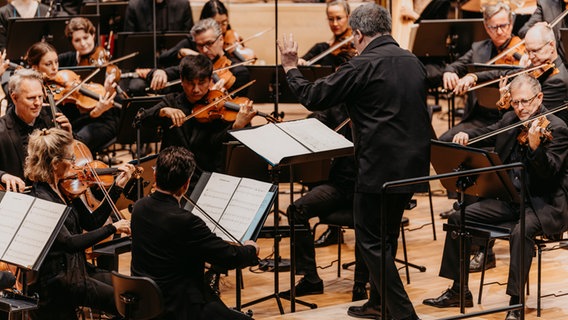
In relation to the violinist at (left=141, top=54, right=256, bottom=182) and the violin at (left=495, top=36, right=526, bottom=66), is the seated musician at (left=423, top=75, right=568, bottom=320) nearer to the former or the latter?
the violin at (left=495, top=36, right=526, bottom=66)

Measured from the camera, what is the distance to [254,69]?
6.68 m

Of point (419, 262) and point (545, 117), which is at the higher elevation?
point (545, 117)

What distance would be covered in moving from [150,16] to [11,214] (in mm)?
4291

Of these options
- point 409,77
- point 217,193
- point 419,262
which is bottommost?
A: point 419,262

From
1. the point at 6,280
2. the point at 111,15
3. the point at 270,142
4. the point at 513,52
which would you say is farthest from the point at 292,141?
the point at 111,15

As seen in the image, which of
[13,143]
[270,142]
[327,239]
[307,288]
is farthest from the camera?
[327,239]

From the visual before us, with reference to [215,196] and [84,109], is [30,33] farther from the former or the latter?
[215,196]

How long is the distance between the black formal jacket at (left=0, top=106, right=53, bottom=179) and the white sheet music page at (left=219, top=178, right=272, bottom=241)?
5.27 feet

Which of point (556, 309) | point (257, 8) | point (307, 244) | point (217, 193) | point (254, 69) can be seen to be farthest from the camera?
point (257, 8)

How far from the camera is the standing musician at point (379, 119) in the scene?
450cm

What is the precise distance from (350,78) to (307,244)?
1300mm

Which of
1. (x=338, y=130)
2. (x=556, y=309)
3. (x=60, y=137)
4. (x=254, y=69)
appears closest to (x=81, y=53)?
(x=254, y=69)

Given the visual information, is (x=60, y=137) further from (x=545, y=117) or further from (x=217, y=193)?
(x=545, y=117)

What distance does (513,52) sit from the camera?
21.4 feet
